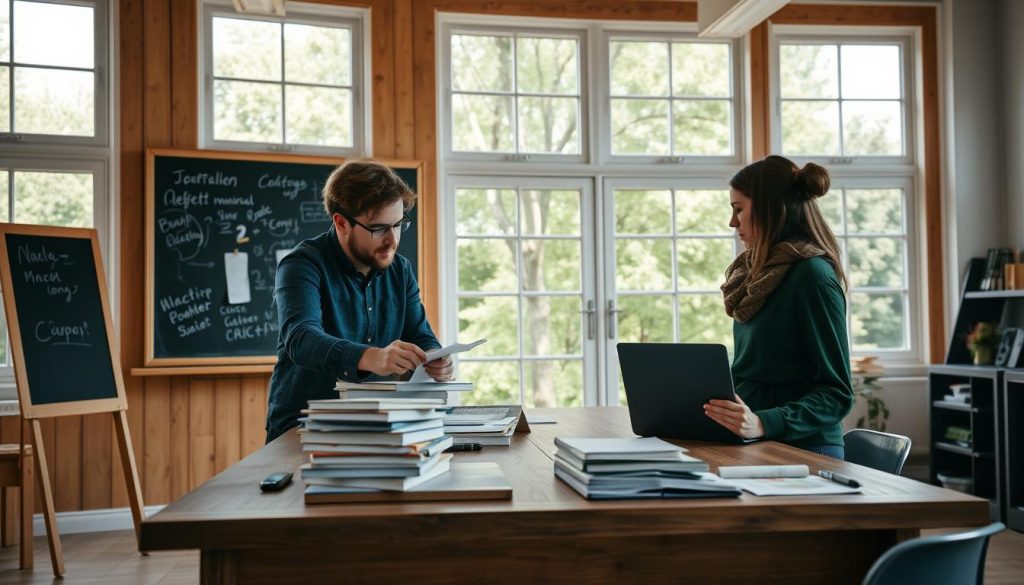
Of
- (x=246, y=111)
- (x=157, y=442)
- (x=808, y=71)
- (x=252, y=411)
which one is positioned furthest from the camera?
(x=808, y=71)

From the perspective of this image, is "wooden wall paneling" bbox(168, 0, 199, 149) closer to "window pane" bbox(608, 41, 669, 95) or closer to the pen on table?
"window pane" bbox(608, 41, 669, 95)

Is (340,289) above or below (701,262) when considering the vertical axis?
below

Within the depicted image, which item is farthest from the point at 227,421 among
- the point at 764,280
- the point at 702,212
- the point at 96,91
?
the point at 764,280

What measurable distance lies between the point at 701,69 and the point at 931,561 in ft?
14.7

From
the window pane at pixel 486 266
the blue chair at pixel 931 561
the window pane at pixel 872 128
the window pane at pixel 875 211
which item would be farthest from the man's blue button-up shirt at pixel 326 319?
the window pane at pixel 872 128

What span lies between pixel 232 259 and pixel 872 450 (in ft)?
11.1

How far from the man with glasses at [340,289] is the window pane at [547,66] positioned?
2926 millimetres

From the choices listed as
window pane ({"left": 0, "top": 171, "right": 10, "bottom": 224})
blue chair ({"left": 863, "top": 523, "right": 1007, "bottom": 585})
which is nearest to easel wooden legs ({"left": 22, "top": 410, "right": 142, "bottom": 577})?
window pane ({"left": 0, "top": 171, "right": 10, "bottom": 224})

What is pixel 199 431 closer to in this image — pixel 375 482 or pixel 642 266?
pixel 642 266

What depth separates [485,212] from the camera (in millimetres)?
5086

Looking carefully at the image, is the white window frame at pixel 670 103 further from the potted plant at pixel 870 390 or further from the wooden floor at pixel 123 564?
the wooden floor at pixel 123 564

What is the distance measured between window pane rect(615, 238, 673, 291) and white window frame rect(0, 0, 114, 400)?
8.98 ft

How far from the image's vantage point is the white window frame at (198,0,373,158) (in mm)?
4703

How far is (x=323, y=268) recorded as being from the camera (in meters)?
2.30
